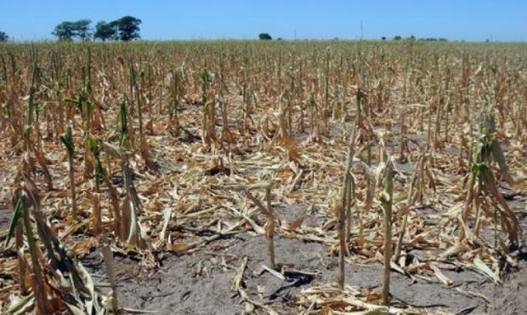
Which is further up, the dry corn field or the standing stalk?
the standing stalk

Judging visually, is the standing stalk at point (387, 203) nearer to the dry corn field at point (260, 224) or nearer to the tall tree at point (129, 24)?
the dry corn field at point (260, 224)

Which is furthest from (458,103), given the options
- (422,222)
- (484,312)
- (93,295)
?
(93,295)

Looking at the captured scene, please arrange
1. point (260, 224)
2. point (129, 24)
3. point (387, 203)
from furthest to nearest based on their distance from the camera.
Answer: point (129, 24)
point (260, 224)
point (387, 203)

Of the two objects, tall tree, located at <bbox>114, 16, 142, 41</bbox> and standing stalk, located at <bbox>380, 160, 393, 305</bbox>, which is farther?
tall tree, located at <bbox>114, 16, 142, 41</bbox>

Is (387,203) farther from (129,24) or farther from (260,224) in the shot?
(129,24)

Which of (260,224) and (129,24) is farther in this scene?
(129,24)

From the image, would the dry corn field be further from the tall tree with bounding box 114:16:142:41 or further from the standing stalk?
the tall tree with bounding box 114:16:142:41

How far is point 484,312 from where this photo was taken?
259 cm

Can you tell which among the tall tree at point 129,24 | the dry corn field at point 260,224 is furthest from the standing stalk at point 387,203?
the tall tree at point 129,24

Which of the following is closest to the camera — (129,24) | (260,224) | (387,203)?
(387,203)

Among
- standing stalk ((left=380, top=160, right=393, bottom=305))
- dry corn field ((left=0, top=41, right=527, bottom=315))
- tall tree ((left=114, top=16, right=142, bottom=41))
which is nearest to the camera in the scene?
standing stalk ((left=380, top=160, right=393, bottom=305))

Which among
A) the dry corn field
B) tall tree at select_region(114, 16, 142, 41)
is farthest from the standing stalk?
tall tree at select_region(114, 16, 142, 41)

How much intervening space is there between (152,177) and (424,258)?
7.71 ft

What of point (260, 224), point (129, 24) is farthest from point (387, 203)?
point (129, 24)
